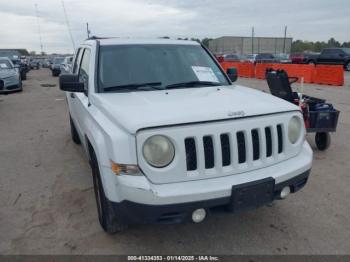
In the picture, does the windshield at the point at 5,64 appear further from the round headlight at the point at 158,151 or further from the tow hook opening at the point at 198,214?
the tow hook opening at the point at 198,214

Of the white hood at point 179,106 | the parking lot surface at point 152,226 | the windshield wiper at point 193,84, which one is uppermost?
the windshield wiper at point 193,84

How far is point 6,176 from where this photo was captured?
4.94 meters

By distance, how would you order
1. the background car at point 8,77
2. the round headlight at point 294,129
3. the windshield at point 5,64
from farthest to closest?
the windshield at point 5,64, the background car at point 8,77, the round headlight at point 294,129

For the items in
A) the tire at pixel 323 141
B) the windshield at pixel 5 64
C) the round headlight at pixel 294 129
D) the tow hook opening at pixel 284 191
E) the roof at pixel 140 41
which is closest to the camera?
the tow hook opening at pixel 284 191

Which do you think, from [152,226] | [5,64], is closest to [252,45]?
[5,64]

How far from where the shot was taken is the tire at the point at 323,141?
19.3 feet

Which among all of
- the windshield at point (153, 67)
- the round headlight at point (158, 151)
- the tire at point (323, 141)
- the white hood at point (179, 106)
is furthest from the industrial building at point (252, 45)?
the round headlight at point (158, 151)

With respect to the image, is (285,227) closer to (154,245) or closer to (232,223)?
(232,223)

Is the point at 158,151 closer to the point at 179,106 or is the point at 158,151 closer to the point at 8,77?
the point at 179,106

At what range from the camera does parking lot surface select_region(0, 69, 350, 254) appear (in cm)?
311

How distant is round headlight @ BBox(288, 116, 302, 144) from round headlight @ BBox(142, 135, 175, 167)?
1.20 meters

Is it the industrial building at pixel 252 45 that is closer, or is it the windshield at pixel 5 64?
the windshield at pixel 5 64

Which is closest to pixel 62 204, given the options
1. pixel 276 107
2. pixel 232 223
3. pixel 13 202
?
pixel 13 202

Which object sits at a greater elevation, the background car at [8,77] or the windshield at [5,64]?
the windshield at [5,64]
